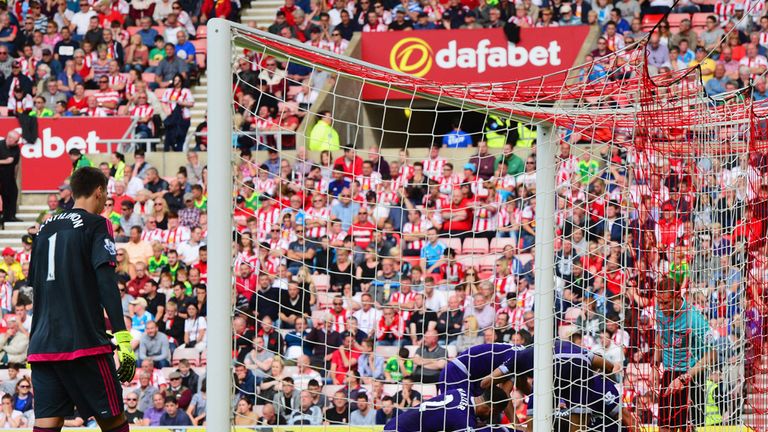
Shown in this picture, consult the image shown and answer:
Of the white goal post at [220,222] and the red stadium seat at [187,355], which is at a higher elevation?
the white goal post at [220,222]

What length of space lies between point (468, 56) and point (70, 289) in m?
9.48

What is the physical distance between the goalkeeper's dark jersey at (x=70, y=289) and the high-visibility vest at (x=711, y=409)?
10.9ft

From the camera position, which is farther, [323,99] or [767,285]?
[323,99]

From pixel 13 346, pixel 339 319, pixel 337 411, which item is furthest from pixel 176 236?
pixel 337 411

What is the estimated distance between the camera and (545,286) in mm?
5688

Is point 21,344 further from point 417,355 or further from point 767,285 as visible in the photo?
point 767,285

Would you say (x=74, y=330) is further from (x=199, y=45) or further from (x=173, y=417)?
(x=199, y=45)

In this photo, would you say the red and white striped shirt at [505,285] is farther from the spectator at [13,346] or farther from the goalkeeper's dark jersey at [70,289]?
the goalkeeper's dark jersey at [70,289]

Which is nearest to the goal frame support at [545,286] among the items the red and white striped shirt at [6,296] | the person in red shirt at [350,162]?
the person in red shirt at [350,162]

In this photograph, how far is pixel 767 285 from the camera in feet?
21.1

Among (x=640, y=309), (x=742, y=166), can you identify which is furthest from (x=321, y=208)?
(x=640, y=309)

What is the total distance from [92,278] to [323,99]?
9.03 meters

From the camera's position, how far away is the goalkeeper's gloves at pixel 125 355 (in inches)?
183

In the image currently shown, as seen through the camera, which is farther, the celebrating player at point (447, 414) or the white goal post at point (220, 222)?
the celebrating player at point (447, 414)
